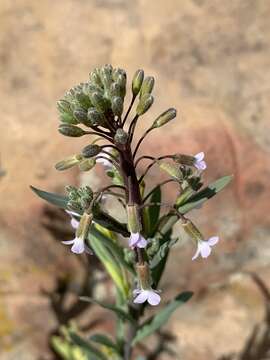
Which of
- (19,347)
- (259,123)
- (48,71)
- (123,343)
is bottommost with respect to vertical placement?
(19,347)

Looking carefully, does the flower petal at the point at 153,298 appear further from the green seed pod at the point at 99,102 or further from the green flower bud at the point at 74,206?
the green seed pod at the point at 99,102

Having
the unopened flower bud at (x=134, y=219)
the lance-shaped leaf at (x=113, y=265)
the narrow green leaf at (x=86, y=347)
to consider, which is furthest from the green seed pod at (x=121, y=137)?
the narrow green leaf at (x=86, y=347)

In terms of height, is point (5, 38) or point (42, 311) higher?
point (5, 38)

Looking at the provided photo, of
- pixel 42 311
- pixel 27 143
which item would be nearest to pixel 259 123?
pixel 27 143

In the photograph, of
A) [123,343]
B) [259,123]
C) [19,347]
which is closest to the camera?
[123,343]

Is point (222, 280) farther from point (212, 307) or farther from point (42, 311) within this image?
point (42, 311)

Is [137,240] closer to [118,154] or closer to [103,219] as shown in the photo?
[103,219]

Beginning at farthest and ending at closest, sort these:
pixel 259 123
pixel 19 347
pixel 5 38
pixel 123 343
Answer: pixel 5 38 → pixel 259 123 → pixel 19 347 → pixel 123 343
